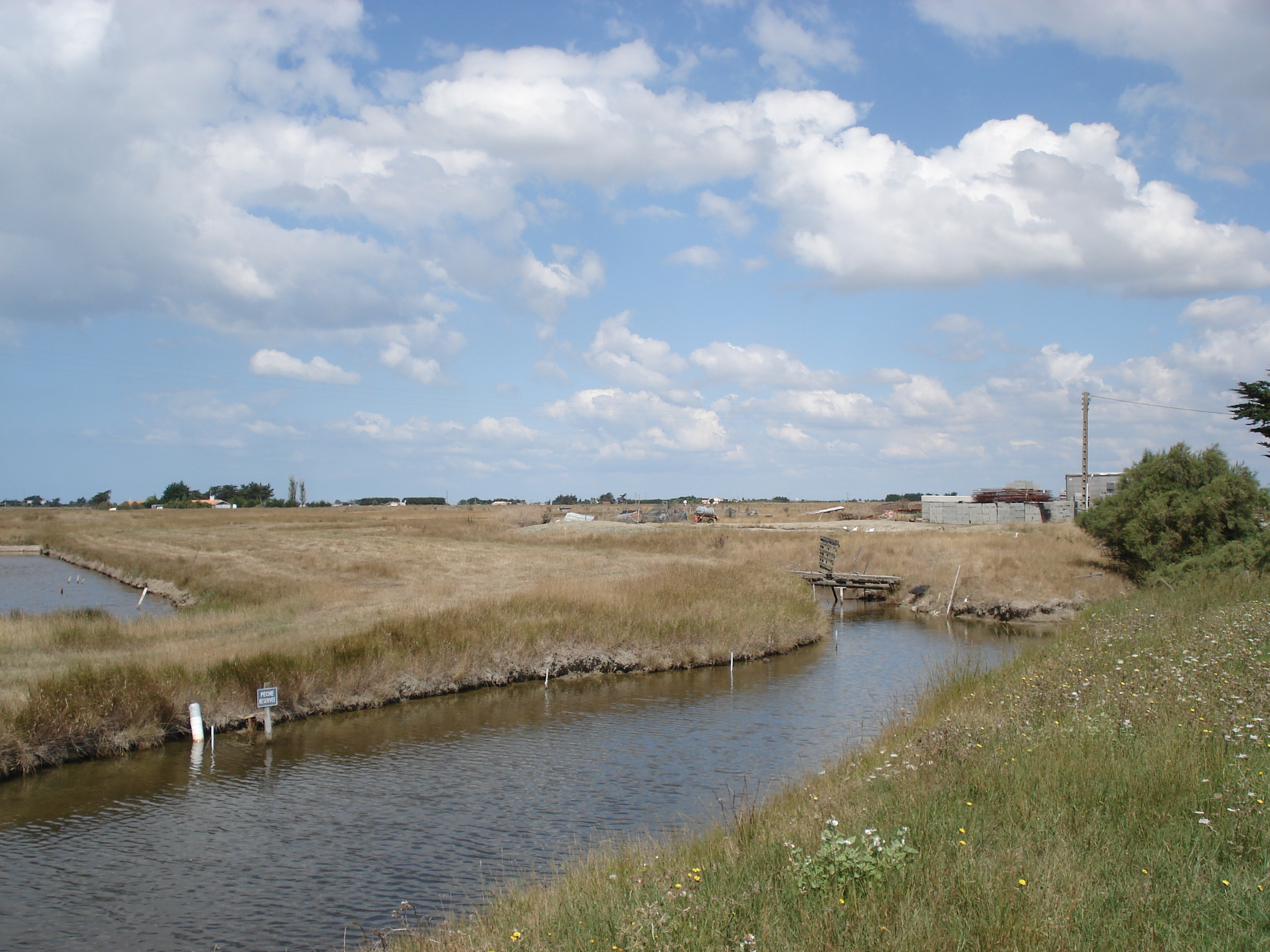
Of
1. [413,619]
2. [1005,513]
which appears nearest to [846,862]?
[413,619]

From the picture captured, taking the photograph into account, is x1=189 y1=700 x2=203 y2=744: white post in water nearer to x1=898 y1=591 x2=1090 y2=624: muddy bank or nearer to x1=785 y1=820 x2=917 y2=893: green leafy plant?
x1=785 y1=820 x2=917 y2=893: green leafy plant

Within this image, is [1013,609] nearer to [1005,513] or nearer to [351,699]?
[351,699]

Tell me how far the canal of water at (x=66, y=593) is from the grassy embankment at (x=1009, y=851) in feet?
87.3

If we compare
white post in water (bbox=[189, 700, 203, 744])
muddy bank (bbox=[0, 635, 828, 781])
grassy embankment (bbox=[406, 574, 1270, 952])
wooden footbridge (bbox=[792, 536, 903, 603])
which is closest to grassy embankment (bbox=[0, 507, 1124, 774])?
muddy bank (bbox=[0, 635, 828, 781])

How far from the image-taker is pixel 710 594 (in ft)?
100.0

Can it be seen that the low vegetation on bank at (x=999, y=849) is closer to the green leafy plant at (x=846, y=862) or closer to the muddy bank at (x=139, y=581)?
the green leafy plant at (x=846, y=862)

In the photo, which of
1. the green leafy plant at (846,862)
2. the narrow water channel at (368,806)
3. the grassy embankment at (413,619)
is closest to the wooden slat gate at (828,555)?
the grassy embankment at (413,619)

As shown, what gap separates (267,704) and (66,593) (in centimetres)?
3274

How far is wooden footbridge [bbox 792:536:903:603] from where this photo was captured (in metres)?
42.4

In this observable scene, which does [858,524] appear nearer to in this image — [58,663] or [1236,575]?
[1236,575]

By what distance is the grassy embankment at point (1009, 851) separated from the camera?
5418 millimetres

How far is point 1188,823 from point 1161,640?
9442 mm

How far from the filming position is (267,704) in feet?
54.4

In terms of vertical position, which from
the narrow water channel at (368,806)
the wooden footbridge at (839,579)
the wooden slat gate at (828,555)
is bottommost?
the narrow water channel at (368,806)
